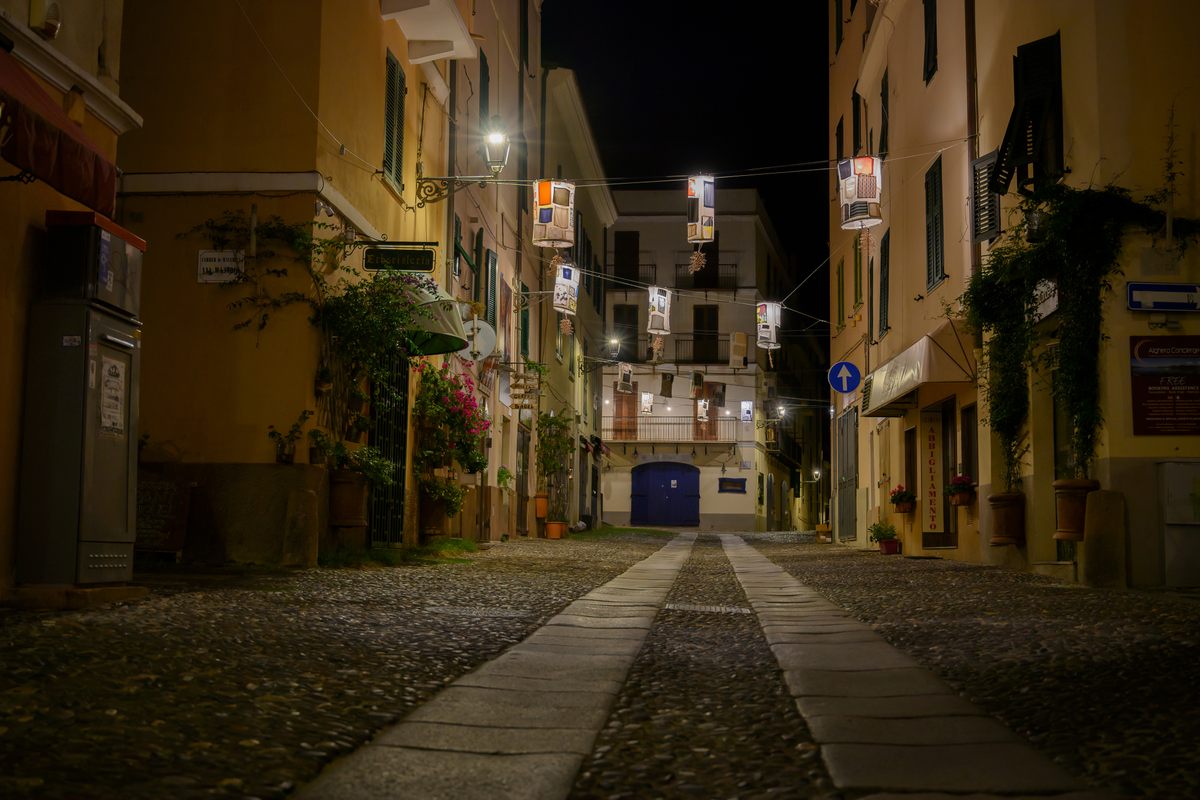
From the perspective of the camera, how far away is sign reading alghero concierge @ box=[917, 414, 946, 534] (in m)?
15.6

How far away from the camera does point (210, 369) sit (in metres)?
9.88

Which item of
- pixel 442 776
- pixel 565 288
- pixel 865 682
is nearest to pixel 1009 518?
pixel 865 682

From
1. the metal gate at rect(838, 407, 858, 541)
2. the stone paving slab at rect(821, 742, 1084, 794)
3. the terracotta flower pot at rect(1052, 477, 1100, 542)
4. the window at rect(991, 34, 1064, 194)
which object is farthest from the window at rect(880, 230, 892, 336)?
the stone paving slab at rect(821, 742, 1084, 794)

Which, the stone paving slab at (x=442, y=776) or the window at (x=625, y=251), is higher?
the window at (x=625, y=251)

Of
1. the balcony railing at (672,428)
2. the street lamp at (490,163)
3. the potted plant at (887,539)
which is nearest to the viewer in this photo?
the street lamp at (490,163)

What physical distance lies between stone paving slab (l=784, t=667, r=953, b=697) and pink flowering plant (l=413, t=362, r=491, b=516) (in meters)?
9.26

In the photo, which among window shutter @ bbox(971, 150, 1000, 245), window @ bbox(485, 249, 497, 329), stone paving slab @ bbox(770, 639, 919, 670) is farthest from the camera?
window @ bbox(485, 249, 497, 329)

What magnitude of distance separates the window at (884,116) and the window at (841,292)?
5.12 metres

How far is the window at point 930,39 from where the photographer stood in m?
14.6

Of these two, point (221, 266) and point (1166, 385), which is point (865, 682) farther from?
point (221, 266)

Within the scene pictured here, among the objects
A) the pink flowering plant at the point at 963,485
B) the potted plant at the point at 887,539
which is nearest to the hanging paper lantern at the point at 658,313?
the potted plant at the point at 887,539

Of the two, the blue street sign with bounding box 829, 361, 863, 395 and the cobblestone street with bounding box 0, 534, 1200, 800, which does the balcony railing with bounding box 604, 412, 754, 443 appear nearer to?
the blue street sign with bounding box 829, 361, 863, 395

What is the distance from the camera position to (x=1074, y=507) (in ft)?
29.0

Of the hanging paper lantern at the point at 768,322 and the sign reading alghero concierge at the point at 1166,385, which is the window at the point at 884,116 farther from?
the hanging paper lantern at the point at 768,322
